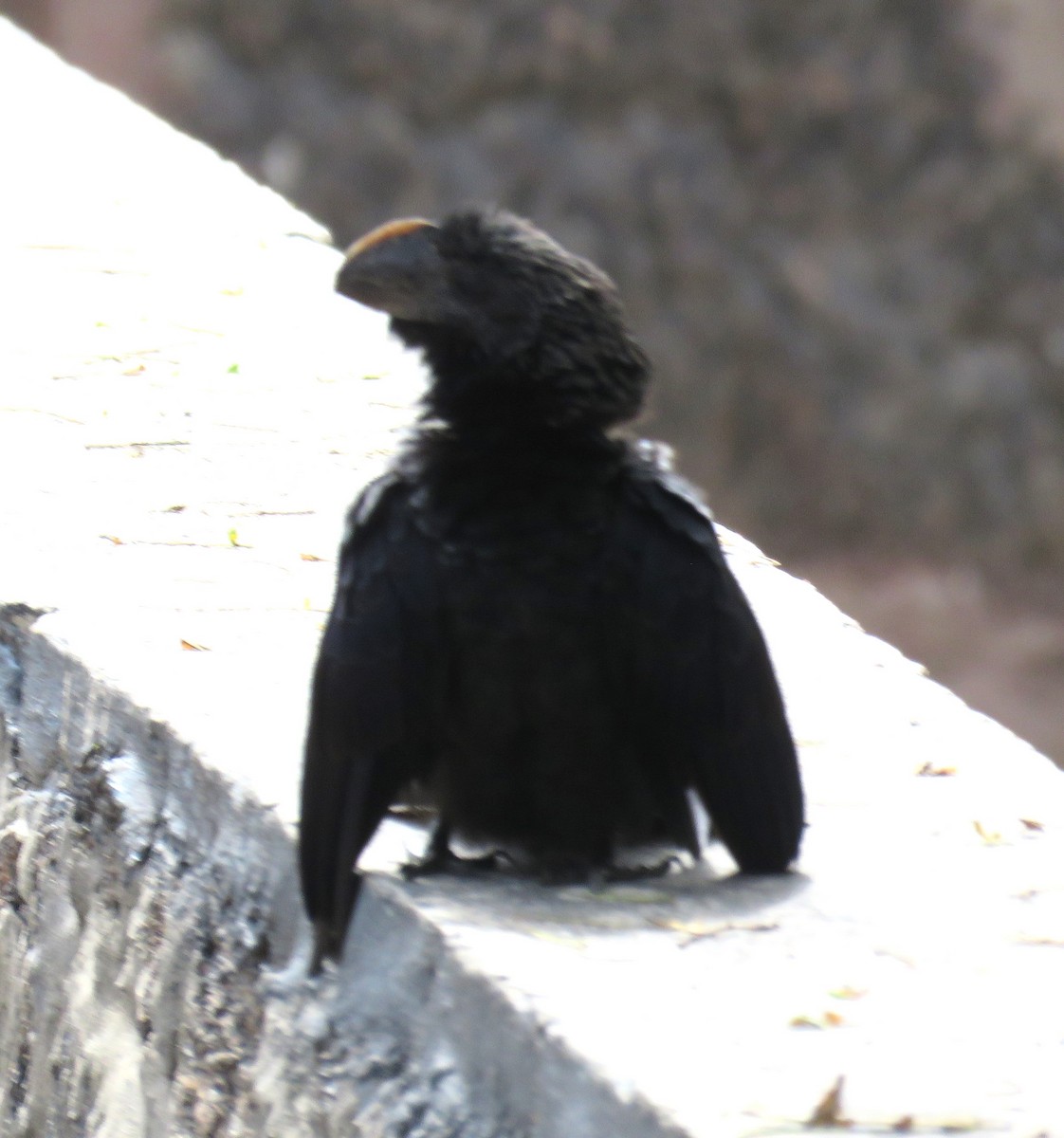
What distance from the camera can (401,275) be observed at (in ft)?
7.35

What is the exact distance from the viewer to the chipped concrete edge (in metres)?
1.90

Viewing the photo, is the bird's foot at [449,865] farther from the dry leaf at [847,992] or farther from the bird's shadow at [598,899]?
the dry leaf at [847,992]

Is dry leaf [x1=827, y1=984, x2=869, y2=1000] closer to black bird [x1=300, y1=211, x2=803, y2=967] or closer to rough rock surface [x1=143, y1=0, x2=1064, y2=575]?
black bird [x1=300, y1=211, x2=803, y2=967]

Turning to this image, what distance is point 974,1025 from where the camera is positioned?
1872 mm

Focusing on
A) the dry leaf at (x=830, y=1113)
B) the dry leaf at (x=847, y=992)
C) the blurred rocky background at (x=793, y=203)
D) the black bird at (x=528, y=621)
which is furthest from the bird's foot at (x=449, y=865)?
the blurred rocky background at (x=793, y=203)

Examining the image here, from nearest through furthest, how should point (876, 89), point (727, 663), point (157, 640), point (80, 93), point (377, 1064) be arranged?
point (377, 1064) → point (727, 663) → point (157, 640) → point (80, 93) → point (876, 89)

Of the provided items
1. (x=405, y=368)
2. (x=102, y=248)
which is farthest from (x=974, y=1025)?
(x=102, y=248)

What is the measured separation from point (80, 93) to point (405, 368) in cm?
282

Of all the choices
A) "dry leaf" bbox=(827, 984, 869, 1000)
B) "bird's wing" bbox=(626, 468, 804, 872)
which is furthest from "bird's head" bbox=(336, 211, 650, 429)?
"dry leaf" bbox=(827, 984, 869, 1000)

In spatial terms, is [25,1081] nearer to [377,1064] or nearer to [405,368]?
[377,1064]

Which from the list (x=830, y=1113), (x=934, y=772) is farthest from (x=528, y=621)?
(x=934, y=772)

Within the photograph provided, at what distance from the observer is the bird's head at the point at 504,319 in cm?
218

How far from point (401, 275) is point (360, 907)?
0.75 m

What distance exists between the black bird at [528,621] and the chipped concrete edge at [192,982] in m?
0.13
